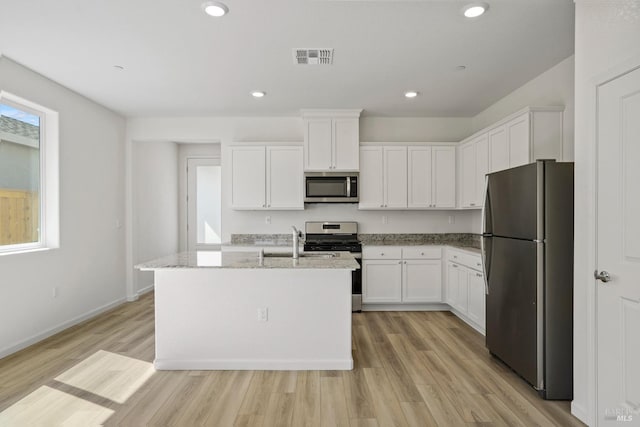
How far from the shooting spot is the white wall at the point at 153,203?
527 cm

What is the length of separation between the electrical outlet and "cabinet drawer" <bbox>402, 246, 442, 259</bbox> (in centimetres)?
232

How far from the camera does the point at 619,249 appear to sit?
1.92 m

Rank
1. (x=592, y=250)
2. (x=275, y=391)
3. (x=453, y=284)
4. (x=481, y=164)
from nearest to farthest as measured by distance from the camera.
A: (x=592, y=250) → (x=275, y=391) → (x=481, y=164) → (x=453, y=284)

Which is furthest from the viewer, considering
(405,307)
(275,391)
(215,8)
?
(405,307)

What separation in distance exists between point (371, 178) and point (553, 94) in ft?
7.24

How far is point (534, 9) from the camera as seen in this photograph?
92.8 inches

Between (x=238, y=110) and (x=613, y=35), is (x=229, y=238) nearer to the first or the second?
(x=238, y=110)

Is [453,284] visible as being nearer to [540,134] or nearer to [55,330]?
[540,134]

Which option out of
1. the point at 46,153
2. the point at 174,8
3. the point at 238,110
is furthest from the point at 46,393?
the point at 238,110

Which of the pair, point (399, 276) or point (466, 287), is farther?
point (399, 276)

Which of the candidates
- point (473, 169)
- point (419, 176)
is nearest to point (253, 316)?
point (419, 176)

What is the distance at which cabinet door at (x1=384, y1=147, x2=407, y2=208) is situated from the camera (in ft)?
15.8

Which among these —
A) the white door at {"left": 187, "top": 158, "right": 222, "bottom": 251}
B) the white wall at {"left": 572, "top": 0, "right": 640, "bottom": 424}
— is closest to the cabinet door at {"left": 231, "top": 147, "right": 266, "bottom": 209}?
the white door at {"left": 187, "top": 158, "right": 222, "bottom": 251}

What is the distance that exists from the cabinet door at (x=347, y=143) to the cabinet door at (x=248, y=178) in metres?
1.01
